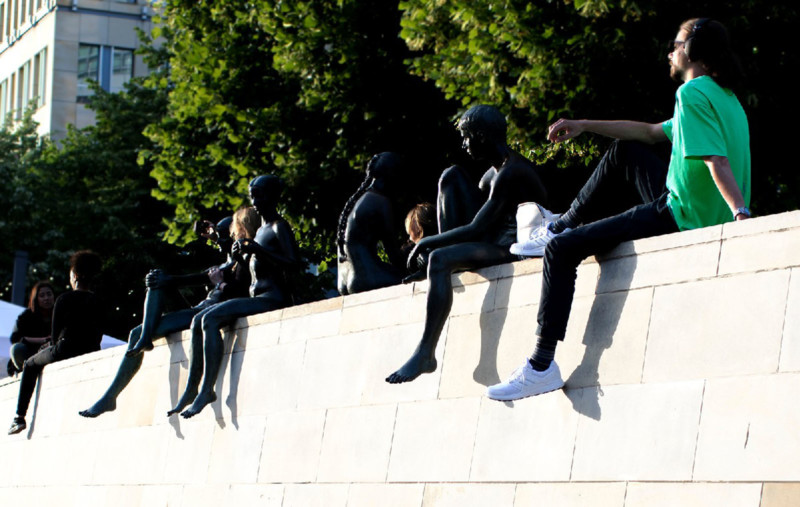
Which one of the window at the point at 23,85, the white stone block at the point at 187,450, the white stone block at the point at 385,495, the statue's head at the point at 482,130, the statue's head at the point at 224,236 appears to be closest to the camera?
the white stone block at the point at 385,495

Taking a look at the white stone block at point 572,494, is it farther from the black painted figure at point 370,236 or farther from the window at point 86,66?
the window at point 86,66

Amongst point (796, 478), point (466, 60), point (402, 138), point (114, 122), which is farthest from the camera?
point (114, 122)

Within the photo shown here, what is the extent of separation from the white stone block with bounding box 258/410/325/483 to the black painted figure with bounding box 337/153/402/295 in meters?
1.00

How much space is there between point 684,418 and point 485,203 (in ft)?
8.34

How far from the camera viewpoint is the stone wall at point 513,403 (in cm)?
670

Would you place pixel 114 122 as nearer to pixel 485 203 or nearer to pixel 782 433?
pixel 485 203

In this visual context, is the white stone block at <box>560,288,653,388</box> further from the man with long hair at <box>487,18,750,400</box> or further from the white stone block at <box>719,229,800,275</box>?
the white stone block at <box>719,229,800,275</box>

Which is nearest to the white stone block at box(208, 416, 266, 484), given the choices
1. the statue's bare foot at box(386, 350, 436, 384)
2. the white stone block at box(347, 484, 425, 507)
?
the white stone block at box(347, 484, 425, 507)

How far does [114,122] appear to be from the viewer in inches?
1383

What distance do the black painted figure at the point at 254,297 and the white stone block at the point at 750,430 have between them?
5393mm

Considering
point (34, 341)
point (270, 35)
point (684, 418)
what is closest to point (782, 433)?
point (684, 418)

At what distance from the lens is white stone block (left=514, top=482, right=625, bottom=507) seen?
724cm

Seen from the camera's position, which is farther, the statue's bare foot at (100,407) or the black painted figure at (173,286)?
the statue's bare foot at (100,407)

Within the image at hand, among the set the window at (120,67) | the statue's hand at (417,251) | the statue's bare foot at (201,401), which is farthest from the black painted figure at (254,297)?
the window at (120,67)
